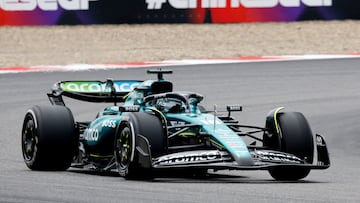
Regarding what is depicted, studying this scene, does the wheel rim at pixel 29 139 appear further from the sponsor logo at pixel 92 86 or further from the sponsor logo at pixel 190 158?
the sponsor logo at pixel 190 158

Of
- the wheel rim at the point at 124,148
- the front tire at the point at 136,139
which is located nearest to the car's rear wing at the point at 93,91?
the wheel rim at the point at 124,148

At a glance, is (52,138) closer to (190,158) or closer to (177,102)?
(177,102)

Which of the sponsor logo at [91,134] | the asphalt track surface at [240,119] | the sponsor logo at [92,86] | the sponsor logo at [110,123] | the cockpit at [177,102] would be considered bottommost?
the asphalt track surface at [240,119]

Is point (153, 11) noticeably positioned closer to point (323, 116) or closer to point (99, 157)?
point (323, 116)

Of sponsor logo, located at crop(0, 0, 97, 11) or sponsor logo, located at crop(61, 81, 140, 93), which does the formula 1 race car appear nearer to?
sponsor logo, located at crop(61, 81, 140, 93)

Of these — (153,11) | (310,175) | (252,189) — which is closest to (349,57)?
(153,11)

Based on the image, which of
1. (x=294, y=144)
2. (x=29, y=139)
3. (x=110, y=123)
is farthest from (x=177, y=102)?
A: (x=29, y=139)

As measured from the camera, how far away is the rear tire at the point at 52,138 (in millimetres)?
11547

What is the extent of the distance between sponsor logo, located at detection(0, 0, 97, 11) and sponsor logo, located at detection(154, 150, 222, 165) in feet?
57.1

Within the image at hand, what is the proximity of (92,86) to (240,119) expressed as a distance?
5046mm

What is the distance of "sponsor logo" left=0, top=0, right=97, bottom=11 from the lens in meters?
27.6

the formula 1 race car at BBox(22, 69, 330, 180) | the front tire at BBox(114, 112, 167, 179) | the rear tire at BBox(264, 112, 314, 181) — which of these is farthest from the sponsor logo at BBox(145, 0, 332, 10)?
the front tire at BBox(114, 112, 167, 179)

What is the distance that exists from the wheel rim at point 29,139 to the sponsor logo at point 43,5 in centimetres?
1570

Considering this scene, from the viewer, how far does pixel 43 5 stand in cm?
2773
